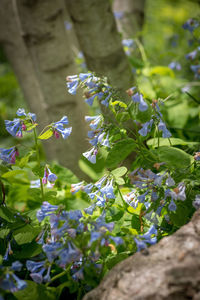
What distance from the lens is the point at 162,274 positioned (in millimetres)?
766

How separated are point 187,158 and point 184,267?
0.46 m

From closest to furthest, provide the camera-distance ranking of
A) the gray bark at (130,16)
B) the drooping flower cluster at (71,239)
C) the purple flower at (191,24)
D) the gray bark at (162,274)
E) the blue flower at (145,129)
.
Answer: the gray bark at (162,274) → the drooping flower cluster at (71,239) → the blue flower at (145,129) → the purple flower at (191,24) → the gray bark at (130,16)

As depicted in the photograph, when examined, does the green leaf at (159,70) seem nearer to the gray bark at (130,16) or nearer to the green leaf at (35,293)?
the gray bark at (130,16)

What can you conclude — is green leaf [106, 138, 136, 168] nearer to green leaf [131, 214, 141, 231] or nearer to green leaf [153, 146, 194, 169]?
green leaf [153, 146, 194, 169]

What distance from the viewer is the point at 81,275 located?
2.98 feet

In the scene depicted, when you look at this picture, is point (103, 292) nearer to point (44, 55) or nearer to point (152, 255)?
point (152, 255)

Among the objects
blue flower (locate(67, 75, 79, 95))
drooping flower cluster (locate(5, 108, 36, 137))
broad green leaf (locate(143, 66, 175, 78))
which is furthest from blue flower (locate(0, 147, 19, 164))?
broad green leaf (locate(143, 66, 175, 78))

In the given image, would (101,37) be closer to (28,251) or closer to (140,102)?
(140,102)

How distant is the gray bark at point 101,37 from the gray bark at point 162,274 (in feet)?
3.72

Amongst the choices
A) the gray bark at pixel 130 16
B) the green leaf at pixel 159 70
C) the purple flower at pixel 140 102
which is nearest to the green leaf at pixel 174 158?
the purple flower at pixel 140 102

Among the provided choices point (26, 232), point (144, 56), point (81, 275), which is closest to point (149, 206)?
point (81, 275)

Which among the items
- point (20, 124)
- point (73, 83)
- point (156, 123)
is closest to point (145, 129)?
point (156, 123)

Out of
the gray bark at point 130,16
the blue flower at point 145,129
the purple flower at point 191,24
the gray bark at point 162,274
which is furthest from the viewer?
the gray bark at point 130,16

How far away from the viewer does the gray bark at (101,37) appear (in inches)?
70.4
